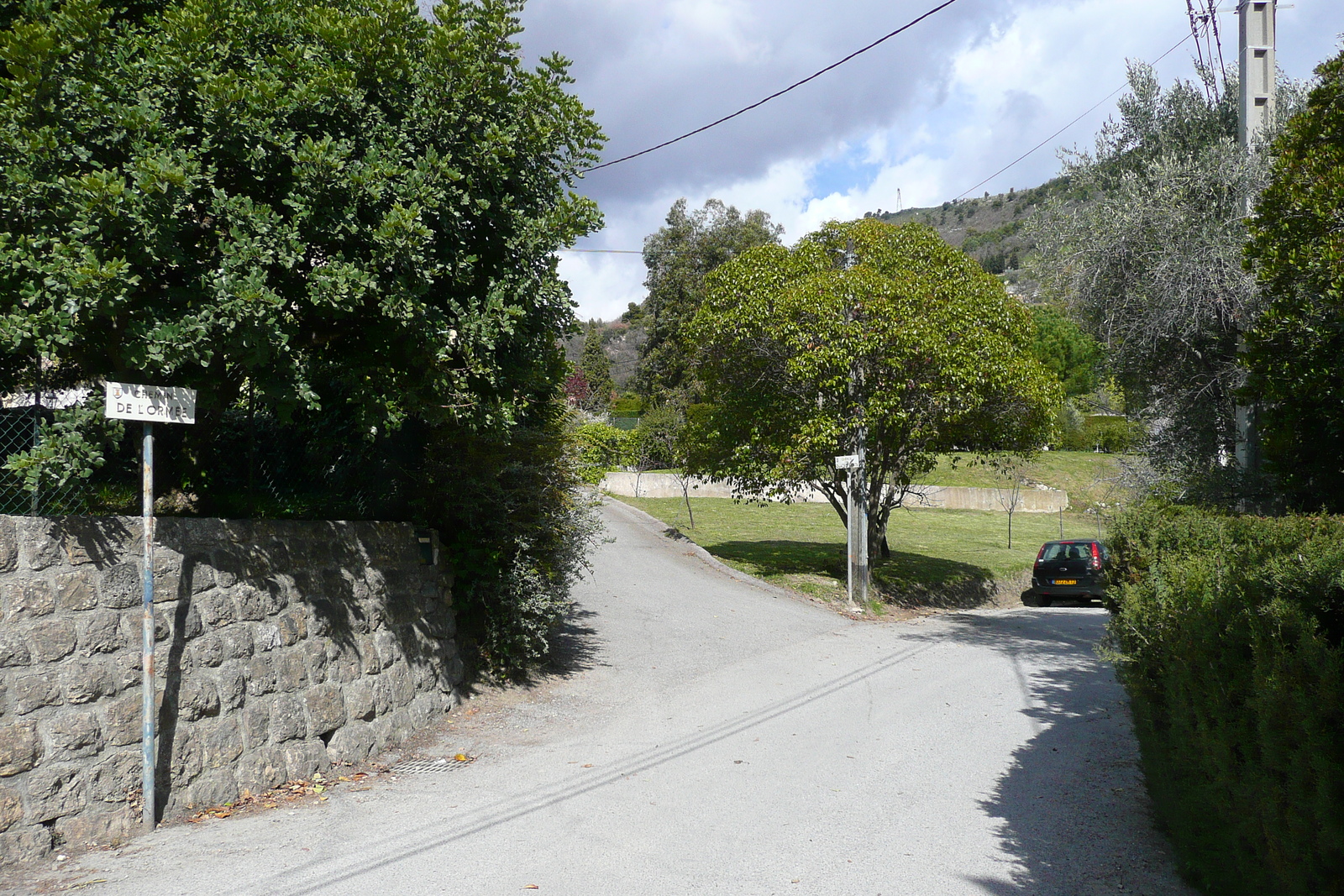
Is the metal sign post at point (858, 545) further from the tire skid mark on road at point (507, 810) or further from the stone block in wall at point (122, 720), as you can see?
the stone block in wall at point (122, 720)

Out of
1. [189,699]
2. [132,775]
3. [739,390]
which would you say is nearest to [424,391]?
[189,699]

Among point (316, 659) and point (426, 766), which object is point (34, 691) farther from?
point (426, 766)

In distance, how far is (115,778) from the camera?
5715mm

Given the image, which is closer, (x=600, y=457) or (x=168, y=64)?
(x=168, y=64)

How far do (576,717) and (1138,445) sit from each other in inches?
447

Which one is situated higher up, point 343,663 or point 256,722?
point 343,663

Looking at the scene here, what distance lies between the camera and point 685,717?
9531 mm

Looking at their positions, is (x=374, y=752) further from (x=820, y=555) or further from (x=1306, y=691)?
(x=820, y=555)

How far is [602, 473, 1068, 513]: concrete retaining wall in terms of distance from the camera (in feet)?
136

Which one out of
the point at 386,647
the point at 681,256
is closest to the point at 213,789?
the point at 386,647

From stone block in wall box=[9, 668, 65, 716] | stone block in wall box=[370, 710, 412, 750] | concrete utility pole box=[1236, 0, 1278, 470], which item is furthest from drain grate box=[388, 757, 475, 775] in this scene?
concrete utility pole box=[1236, 0, 1278, 470]

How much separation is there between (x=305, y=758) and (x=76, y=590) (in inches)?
88.1

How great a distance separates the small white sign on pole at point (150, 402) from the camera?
5.79 metres

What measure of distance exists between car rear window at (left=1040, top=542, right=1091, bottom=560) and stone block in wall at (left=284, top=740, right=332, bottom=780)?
18945 millimetres
